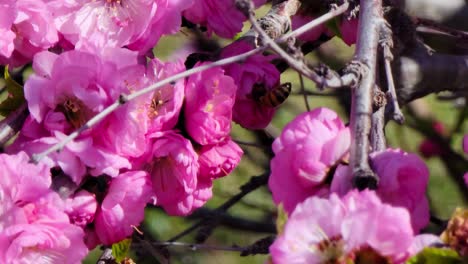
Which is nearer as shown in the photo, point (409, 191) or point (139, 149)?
point (409, 191)

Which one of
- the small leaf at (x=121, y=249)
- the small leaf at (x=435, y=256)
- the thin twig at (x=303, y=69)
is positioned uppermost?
the thin twig at (x=303, y=69)

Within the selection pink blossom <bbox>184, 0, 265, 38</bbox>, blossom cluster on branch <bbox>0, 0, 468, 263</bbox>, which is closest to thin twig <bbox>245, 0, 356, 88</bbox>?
blossom cluster on branch <bbox>0, 0, 468, 263</bbox>

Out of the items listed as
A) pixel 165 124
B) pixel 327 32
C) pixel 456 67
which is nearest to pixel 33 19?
pixel 165 124

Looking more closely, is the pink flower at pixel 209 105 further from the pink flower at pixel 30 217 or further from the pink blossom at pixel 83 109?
the pink flower at pixel 30 217

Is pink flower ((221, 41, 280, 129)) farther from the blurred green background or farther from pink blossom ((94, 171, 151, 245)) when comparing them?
the blurred green background

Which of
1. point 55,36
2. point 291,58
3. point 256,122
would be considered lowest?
point 256,122

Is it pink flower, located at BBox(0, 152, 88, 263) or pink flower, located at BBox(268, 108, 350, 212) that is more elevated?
pink flower, located at BBox(268, 108, 350, 212)

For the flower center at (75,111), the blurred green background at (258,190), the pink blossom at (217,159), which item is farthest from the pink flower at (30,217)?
the blurred green background at (258,190)

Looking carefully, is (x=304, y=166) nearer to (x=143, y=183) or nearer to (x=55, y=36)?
(x=143, y=183)
